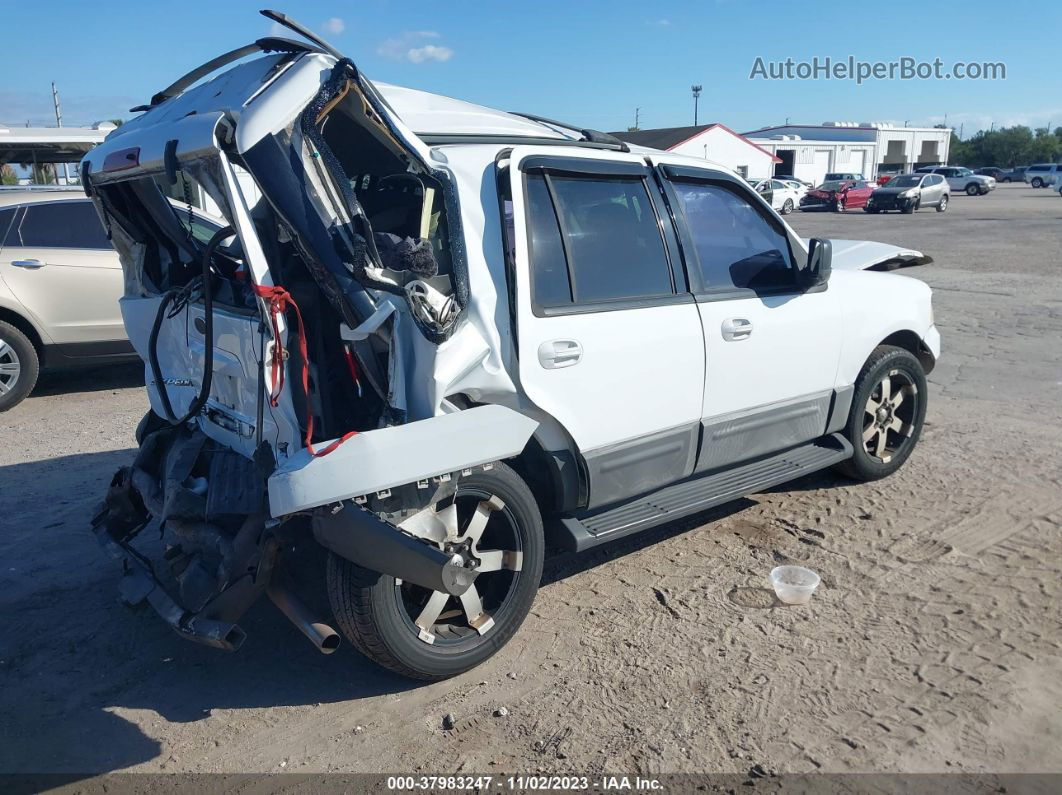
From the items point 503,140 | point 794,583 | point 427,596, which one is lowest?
point 794,583

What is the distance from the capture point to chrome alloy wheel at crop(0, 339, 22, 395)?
7.55m

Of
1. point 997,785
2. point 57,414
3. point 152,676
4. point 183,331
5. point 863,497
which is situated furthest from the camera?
point 57,414

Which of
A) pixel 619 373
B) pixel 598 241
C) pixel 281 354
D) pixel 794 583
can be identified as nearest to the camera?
pixel 281 354

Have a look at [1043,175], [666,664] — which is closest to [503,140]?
[666,664]

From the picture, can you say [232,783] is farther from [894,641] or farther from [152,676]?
[894,641]

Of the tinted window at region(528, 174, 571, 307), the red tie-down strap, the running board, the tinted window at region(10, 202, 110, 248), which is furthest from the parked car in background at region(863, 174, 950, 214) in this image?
the red tie-down strap

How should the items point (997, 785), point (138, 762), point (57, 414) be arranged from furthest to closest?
point (57, 414), point (138, 762), point (997, 785)

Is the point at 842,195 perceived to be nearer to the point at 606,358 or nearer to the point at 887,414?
the point at 887,414

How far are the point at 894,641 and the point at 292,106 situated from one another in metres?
3.21

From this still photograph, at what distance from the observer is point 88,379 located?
888 cm

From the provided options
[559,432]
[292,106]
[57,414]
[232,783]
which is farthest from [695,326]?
[57,414]

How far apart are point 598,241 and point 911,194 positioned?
36634 millimetres

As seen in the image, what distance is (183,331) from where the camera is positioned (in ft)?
13.1

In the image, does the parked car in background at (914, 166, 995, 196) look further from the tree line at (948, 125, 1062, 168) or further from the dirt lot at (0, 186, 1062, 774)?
the dirt lot at (0, 186, 1062, 774)
